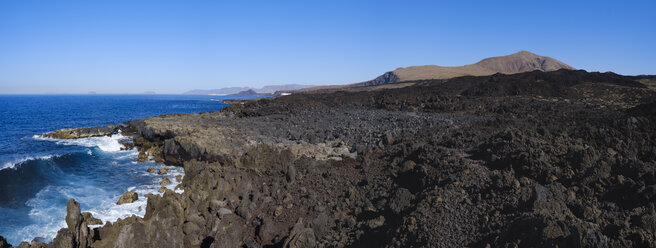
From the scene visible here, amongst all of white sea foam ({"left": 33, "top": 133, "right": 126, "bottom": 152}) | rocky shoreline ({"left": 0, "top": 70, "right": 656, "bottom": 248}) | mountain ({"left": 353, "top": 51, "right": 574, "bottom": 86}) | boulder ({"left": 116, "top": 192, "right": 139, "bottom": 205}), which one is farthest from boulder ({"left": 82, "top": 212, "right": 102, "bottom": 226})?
mountain ({"left": 353, "top": 51, "right": 574, "bottom": 86})

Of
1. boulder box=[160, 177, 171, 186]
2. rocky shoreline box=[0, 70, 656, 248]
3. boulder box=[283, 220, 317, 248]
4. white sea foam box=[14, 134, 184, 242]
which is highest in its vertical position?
rocky shoreline box=[0, 70, 656, 248]

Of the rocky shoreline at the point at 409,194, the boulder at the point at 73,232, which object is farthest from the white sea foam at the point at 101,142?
the boulder at the point at 73,232

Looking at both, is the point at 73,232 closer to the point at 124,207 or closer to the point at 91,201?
the point at 124,207

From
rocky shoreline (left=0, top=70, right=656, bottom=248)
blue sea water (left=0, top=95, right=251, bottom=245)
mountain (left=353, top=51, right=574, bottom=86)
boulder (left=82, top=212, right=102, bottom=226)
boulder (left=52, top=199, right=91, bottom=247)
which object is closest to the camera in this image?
boulder (left=52, top=199, right=91, bottom=247)

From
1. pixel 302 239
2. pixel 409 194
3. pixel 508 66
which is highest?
pixel 508 66

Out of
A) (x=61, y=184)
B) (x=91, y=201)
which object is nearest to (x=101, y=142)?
(x=61, y=184)

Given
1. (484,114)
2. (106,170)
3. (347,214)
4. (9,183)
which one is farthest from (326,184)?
(484,114)

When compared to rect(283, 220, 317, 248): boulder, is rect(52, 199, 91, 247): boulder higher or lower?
higher

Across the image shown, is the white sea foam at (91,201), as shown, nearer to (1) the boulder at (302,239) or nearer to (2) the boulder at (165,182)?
(2) the boulder at (165,182)

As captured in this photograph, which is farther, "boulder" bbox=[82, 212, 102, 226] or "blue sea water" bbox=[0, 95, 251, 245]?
"blue sea water" bbox=[0, 95, 251, 245]

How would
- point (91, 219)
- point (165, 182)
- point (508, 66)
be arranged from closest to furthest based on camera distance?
1. point (91, 219)
2. point (165, 182)
3. point (508, 66)

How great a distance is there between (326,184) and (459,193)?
14.1 ft

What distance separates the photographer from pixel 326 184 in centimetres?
1171

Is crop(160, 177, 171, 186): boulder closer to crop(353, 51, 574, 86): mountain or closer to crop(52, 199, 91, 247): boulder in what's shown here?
crop(52, 199, 91, 247): boulder
